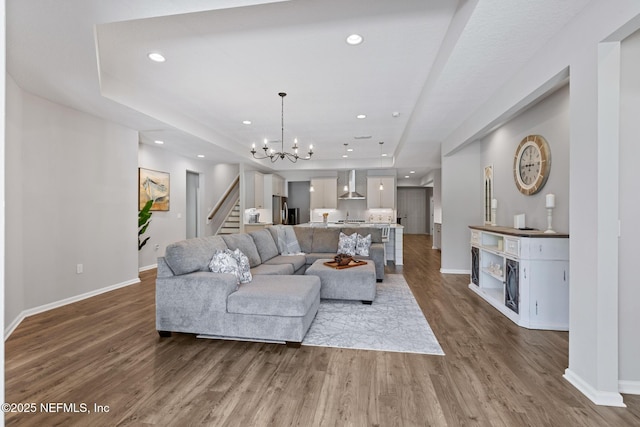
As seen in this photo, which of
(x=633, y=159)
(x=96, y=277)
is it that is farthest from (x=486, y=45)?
(x=96, y=277)

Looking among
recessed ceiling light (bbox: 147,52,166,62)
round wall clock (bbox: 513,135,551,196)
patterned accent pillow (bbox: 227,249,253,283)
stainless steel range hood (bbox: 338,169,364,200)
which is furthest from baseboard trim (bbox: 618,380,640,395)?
stainless steel range hood (bbox: 338,169,364,200)

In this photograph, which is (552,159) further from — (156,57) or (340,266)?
(156,57)

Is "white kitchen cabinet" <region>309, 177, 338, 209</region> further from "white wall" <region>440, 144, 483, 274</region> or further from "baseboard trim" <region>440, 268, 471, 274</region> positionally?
"baseboard trim" <region>440, 268, 471, 274</region>

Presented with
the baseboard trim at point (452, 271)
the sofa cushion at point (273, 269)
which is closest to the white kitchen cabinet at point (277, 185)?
the sofa cushion at point (273, 269)

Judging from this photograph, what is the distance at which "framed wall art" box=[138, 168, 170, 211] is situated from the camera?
6059mm

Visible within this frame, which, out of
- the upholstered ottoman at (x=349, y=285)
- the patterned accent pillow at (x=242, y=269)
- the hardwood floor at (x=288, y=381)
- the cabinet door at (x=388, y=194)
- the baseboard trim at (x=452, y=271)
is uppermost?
the cabinet door at (x=388, y=194)

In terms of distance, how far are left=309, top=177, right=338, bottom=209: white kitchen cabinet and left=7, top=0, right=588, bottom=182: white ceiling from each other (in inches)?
184

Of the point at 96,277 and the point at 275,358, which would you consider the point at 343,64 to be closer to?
the point at 275,358

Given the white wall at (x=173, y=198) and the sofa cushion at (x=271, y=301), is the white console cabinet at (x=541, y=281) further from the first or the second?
the white wall at (x=173, y=198)

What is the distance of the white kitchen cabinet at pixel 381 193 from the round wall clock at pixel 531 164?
5.43m

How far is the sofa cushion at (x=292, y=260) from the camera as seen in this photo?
4.58 meters

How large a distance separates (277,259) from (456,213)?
3.56 meters

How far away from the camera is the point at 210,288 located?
9.29ft

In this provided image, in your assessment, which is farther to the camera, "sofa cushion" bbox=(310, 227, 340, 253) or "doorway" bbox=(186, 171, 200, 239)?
"doorway" bbox=(186, 171, 200, 239)
